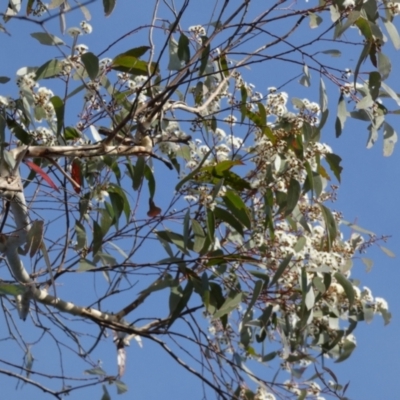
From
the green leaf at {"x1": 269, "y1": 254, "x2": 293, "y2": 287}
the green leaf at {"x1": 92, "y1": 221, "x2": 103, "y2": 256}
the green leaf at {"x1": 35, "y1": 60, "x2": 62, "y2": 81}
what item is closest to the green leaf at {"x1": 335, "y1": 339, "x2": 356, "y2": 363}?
the green leaf at {"x1": 269, "y1": 254, "x2": 293, "y2": 287}

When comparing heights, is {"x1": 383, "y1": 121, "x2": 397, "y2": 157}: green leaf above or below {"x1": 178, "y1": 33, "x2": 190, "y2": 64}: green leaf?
below

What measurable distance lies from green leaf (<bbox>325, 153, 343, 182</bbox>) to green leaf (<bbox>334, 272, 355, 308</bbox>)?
33cm

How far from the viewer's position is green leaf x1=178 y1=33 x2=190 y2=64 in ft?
6.57

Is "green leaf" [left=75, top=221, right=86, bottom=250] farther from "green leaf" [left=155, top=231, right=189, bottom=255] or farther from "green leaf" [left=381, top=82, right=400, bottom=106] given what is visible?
"green leaf" [left=381, top=82, right=400, bottom=106]

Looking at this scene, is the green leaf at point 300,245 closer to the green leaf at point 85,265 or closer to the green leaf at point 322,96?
the green leaf at point 322,96

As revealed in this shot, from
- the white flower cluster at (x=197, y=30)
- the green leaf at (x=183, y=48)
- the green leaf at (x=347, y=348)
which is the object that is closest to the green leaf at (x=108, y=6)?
the green leaf at (x=183, y=48)

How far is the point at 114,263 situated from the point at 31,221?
0.38m

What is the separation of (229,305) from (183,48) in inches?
28.4

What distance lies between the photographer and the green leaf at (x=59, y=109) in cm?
187

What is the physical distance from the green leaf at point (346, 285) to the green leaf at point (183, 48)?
0.74 meters

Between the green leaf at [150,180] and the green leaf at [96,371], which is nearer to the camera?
the green leaf at [96,371]

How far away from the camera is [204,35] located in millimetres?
2219

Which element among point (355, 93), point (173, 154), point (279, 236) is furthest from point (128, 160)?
point (355, 93)

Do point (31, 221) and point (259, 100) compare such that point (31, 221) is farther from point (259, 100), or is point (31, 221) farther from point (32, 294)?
point (259, 100)
